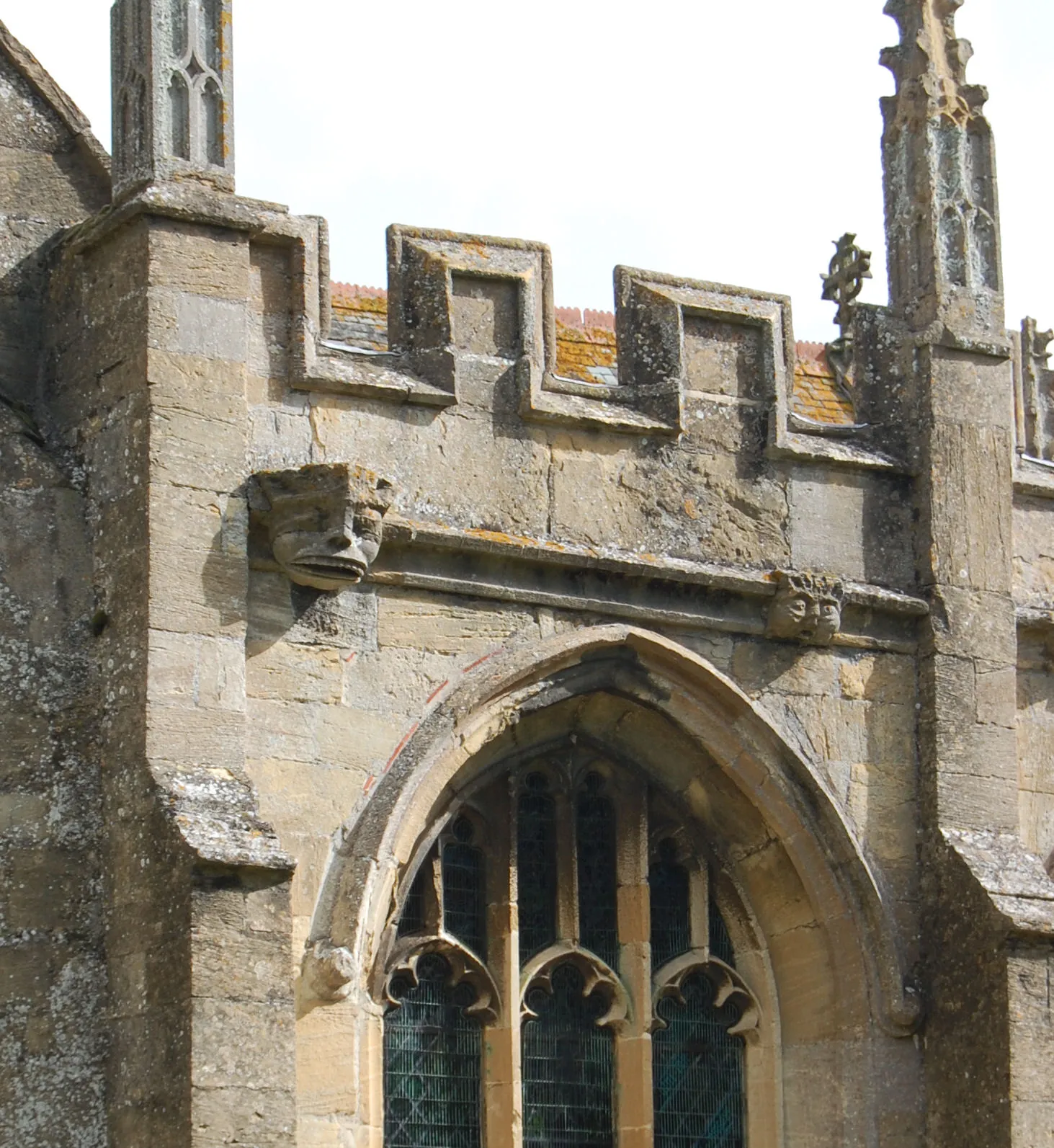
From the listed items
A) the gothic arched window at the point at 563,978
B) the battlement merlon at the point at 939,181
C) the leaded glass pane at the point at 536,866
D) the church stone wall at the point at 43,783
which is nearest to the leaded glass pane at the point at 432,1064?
the gothic arched window at the point at 563,978

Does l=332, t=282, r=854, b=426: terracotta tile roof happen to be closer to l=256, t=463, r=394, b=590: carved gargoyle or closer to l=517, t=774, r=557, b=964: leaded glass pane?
l=256, t=463, r=394, b=590: carved gargoyle

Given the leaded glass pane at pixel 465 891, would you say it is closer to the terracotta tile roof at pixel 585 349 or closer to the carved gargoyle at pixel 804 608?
the carved gargoyle at pixel 804 608

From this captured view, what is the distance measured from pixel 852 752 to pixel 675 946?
4.04ft

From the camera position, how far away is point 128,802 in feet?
50.7

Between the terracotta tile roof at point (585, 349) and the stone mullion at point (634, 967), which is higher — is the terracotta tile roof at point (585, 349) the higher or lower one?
the higher one

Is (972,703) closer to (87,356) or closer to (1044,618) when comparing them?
(1044,618)

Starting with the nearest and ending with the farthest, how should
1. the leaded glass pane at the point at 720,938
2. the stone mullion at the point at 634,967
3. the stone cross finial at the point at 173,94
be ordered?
the stone cross finial at the point at 173,94
the stone mullion at the point at 634,967
the leaded glass pane at the point at 720,938

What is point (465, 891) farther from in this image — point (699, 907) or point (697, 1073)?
point (697, 1073)

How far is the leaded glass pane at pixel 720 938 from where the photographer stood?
57.1 ft

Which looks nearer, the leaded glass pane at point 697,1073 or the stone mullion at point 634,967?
the stone mullion at point 634,967

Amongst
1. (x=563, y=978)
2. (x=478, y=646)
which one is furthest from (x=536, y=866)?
(x=478, y=646)

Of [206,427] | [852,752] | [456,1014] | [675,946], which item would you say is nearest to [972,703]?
[852,752]

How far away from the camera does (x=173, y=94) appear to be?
16406 millimetres

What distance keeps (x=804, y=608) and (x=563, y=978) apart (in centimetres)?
204
